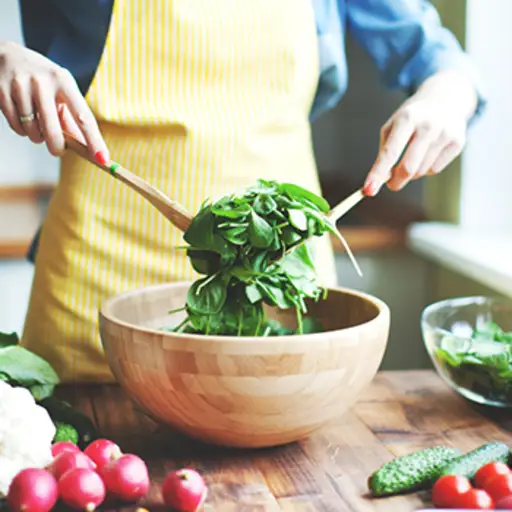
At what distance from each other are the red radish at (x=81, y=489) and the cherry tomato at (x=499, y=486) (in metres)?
0.40

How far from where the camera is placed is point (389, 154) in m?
1.24

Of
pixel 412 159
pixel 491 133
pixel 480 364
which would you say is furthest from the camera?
pixel 491 133

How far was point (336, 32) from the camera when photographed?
5.06 feet

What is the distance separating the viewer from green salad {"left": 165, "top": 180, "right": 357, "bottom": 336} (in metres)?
0.99

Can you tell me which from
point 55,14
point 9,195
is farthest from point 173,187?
point 9,195

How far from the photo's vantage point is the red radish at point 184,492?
853mm

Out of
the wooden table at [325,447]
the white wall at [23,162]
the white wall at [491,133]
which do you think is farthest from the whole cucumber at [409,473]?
the white wall at [23,162]

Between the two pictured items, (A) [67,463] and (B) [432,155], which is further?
(B) [432,155]

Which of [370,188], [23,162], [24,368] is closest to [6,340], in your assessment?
[24,368]

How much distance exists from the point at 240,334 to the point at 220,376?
12 cm

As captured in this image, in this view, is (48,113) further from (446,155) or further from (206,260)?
(446,155)

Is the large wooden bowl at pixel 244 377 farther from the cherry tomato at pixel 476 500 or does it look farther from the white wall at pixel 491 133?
the white wall at pixel 491 133

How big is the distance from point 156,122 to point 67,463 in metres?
0.63

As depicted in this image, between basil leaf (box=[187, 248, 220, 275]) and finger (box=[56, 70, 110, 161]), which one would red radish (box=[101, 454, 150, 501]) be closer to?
basil leaf (box=[187, 248, 220, 275])
